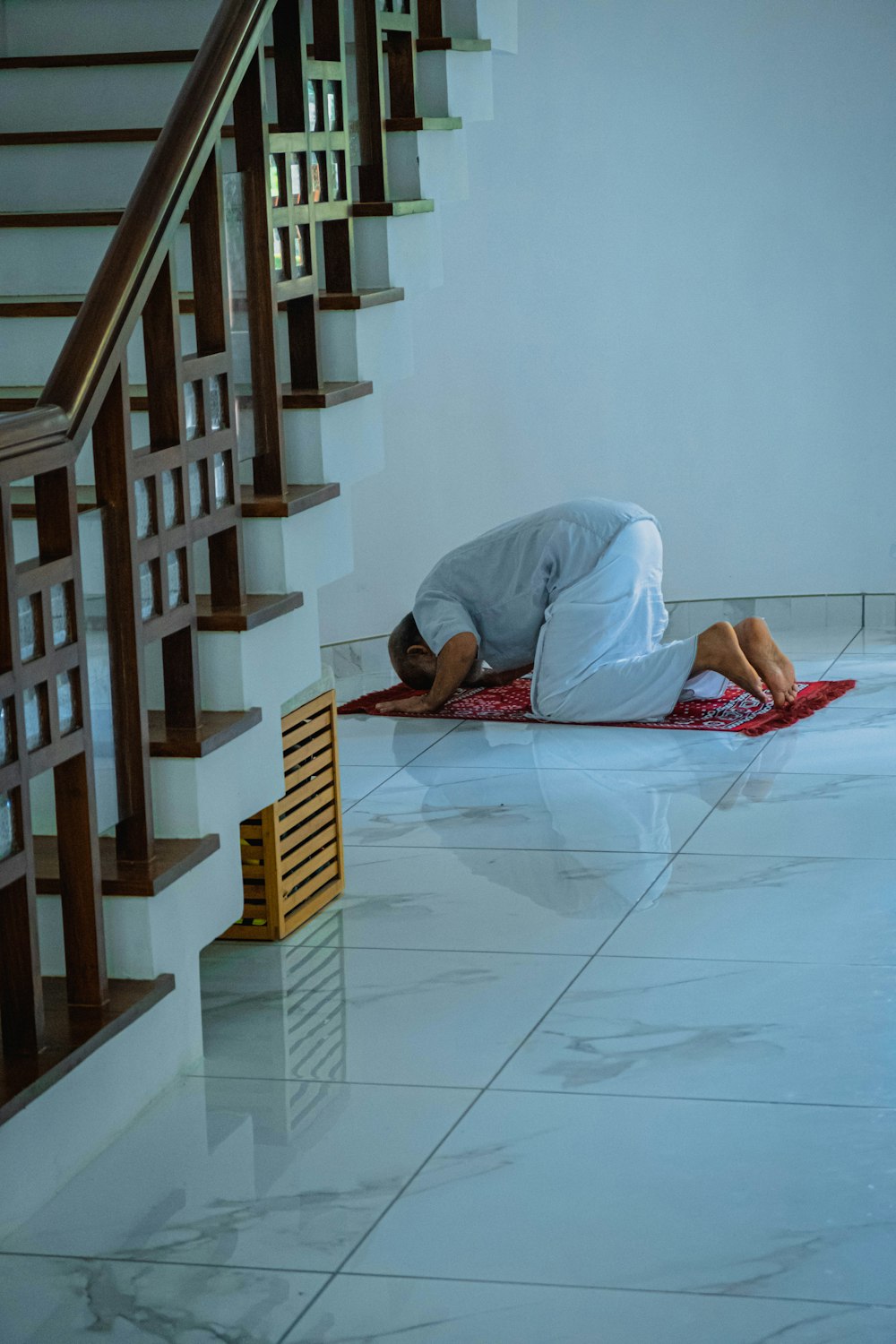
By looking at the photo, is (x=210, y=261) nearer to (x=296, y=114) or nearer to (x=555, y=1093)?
(x=296, y=114)

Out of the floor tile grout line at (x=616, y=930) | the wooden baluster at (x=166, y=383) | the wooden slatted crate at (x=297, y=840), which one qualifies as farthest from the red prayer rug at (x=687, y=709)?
the wooden baluster at (x=166, y=383)

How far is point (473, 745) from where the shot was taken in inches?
219

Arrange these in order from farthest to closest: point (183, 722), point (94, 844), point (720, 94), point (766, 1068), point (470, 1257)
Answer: point (720, 94) < point (183, 722) < point (766, 1068) < point (94, 844) < point (470, 1257)

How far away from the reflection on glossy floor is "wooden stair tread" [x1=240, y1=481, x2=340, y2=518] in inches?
36.9

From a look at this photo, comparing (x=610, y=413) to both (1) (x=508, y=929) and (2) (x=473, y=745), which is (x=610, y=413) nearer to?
(2) (x=473, y=745)

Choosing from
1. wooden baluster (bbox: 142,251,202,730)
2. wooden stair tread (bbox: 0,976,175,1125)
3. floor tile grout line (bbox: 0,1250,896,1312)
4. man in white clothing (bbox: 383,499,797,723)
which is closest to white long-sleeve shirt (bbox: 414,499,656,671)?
man in white clothing (bbox: 383,499,797,723)

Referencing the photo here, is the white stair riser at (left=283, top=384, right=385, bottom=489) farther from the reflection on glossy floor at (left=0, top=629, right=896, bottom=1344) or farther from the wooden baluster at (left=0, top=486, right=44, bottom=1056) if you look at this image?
the wooden baluster at (left=0, top=486, right=44, bottom=1056)

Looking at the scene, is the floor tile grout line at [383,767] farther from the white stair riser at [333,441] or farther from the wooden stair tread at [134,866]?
the wooden stair tread at [134,866]

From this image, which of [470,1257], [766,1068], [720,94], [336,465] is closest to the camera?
[470,1257]

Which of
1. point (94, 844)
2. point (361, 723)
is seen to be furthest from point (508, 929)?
point (361, 723)

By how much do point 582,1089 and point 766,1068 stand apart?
31 cm

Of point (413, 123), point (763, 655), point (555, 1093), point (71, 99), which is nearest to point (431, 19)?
point (413, 123)

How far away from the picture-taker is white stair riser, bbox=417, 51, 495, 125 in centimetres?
407

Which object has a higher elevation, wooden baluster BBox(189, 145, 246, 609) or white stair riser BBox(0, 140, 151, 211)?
white stair riser BBox(0, 140, 151, 211)
